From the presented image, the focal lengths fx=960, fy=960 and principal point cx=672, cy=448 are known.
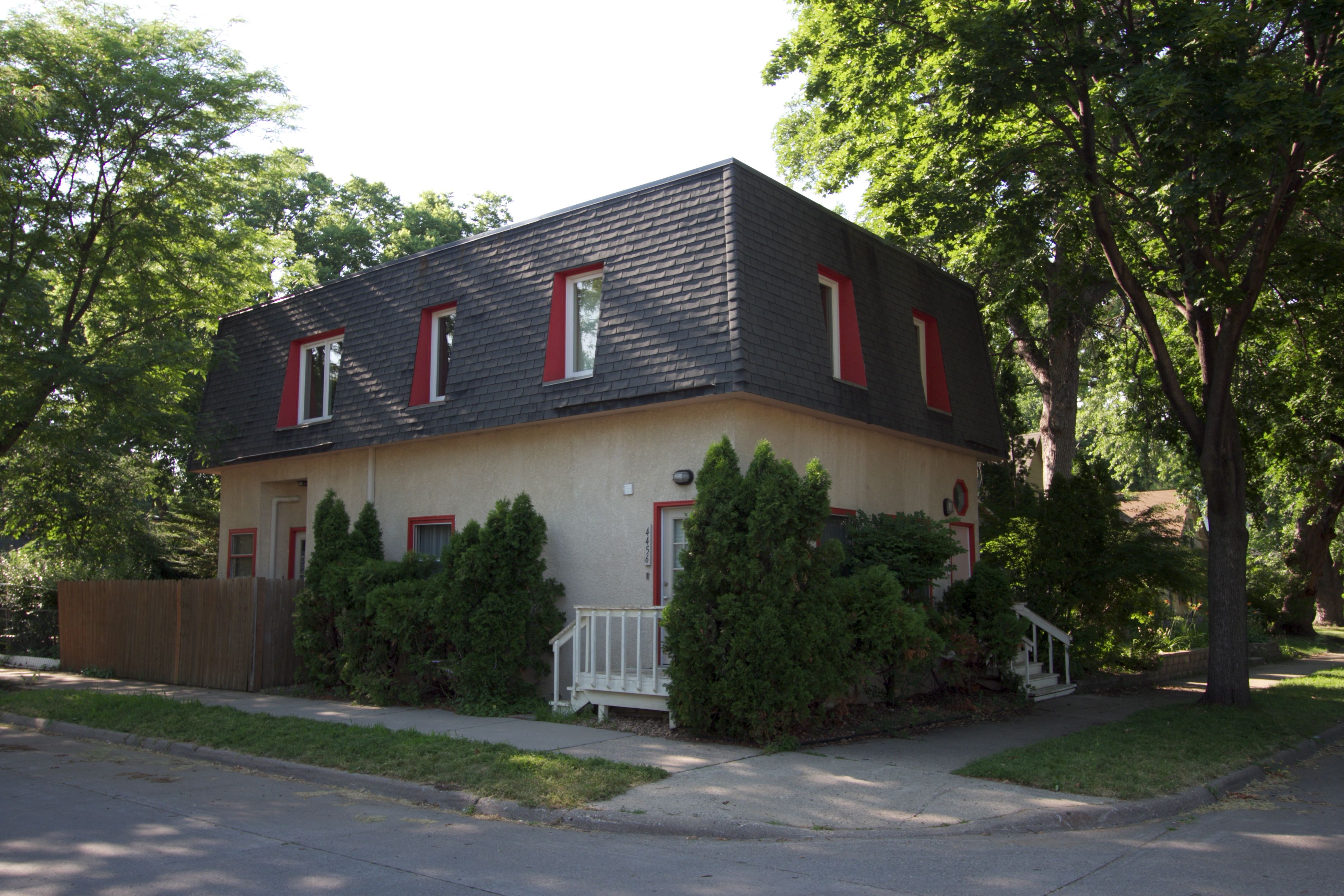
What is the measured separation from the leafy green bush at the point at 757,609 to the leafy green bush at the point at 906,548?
1811 mm

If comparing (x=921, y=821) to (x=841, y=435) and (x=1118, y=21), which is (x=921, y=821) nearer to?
(x=841, y=435)

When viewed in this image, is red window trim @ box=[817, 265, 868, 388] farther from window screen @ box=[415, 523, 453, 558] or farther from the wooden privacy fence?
the wooden privacy fence

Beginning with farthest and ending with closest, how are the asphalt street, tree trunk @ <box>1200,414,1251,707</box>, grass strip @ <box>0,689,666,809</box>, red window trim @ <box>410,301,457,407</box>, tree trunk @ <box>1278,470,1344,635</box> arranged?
tree trunk @ <box>1278,470,1344,635</box>, red window trim @ <box>410,301,457,407</box>, tree trunk @ <box>1200,414,1251,707</box>, grass strip @ <box>0,689,666,809</box>, the asphalt street

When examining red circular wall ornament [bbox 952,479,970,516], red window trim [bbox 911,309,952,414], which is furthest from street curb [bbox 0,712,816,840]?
red circular wall ornament [bbox 952,479,970,516]

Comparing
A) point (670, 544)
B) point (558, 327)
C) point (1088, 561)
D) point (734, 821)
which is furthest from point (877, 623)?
point (1088, 561)

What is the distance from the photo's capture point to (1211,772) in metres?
8.34

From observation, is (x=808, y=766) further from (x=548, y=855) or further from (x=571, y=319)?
(x=571, y=319)

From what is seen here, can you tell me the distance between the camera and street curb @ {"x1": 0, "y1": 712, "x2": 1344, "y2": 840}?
21.9 feet

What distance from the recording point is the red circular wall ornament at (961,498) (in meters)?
15.4

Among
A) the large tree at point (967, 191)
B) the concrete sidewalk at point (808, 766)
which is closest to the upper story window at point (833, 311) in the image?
the large tree at point (967, 191)

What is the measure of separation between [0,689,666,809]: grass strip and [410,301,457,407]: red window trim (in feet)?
16.3

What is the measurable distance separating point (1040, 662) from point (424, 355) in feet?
34.1

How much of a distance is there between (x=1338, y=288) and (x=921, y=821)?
10.8 metres

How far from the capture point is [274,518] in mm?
17234
